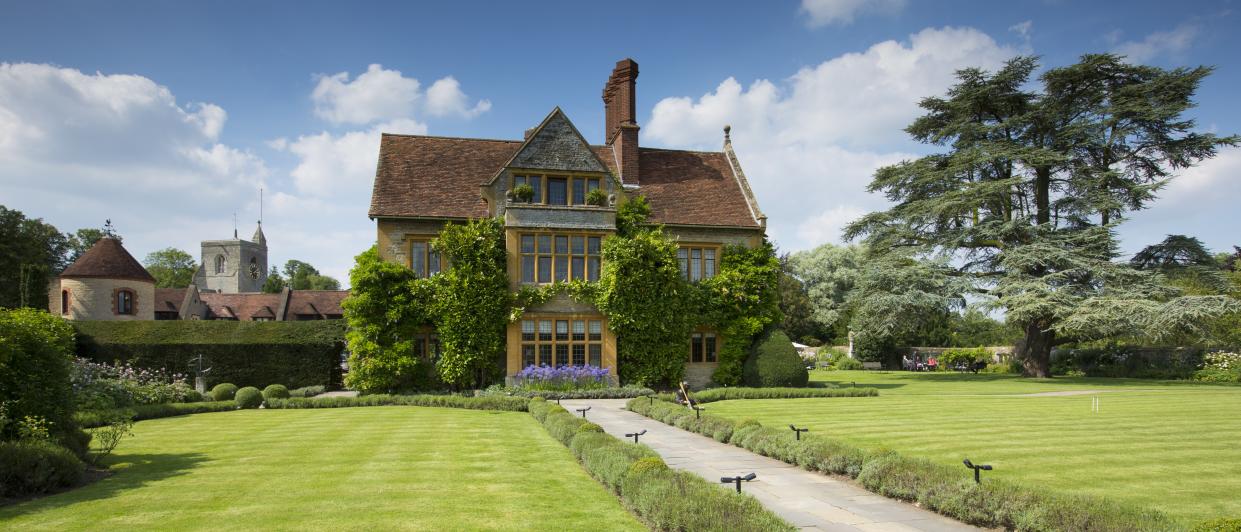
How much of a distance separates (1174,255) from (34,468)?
43394 mm

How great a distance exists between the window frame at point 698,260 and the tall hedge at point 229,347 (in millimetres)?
13881

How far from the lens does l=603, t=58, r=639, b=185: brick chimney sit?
31.4 metres

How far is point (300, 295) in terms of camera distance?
63.8 metres

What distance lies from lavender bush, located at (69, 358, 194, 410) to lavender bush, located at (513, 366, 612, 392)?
10826 mm

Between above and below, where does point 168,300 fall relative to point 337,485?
above

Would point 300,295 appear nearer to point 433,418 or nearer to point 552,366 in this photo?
point 552,366

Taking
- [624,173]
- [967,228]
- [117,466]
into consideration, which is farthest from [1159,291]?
[117,466]

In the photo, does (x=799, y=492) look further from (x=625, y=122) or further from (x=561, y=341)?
(x=625, y=122)

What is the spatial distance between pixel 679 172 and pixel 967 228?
51.6 feet

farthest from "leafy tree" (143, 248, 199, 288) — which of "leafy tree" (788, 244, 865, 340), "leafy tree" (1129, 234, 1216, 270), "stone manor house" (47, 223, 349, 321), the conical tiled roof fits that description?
"leafy tree" (1129, 234, 1216, 270)

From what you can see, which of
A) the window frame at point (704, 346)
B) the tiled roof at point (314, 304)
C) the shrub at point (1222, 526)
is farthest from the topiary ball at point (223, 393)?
the tiled roof at point (314, 304)

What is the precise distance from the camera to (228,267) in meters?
91.9

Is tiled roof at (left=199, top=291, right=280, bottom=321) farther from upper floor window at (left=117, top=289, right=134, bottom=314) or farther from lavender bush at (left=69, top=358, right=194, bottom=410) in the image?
lavender bush at (left=69, top=358, right=194, bottom=410)

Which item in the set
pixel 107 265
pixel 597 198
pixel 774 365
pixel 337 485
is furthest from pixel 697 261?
pixel 107 265
